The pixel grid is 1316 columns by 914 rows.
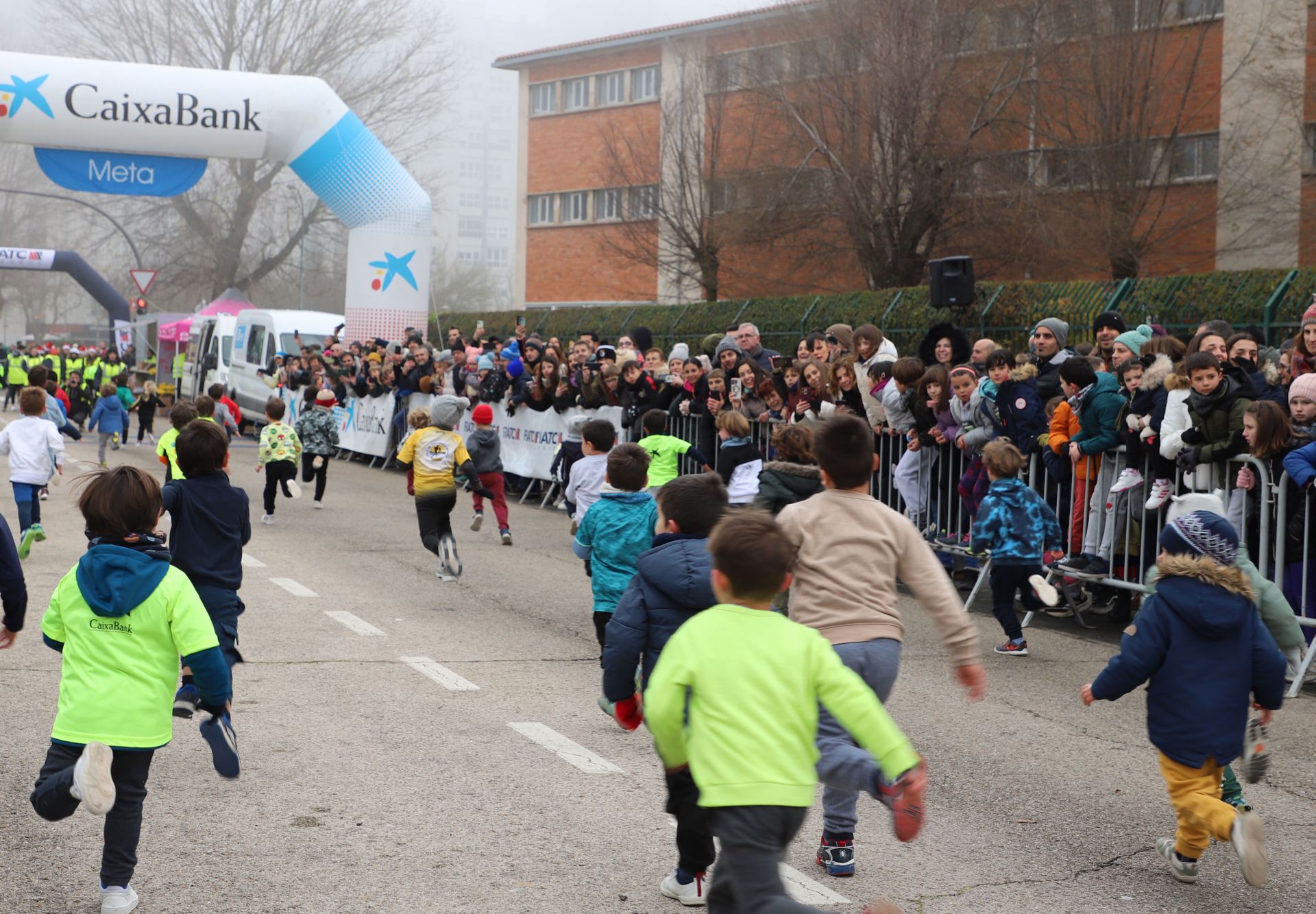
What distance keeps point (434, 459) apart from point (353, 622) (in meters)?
2.41

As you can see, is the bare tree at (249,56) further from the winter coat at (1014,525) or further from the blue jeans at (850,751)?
the blue jeans at (850,751)

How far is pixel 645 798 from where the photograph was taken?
234 inches

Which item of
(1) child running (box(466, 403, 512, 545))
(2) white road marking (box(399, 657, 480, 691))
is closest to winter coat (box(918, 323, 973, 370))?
(1) child running (box(466, 403, 512, 545))

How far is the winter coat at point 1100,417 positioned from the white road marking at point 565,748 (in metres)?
4.84

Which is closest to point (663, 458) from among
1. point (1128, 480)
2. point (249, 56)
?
point (1128, 480)

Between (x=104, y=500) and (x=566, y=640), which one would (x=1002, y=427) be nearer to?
(x=566, y=640)

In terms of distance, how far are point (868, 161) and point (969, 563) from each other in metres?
15.5

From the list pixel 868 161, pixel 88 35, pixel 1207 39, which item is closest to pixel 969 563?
pixel 868 161

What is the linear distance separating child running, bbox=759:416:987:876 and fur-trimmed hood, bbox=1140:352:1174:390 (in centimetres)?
546

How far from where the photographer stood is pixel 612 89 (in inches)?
1852

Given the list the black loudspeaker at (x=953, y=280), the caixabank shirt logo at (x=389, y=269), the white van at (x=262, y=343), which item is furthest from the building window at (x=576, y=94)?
the black loudspeaker at (x=953, y=280)

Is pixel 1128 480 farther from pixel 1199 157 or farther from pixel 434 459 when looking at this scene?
pixel 1199 157

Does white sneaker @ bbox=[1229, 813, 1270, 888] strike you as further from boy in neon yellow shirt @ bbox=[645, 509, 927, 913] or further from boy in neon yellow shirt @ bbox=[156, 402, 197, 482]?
boy in neon yellow shirt @ bbox=[156, 402, 197, 482]

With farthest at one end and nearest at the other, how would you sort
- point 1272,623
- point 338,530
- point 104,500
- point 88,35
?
point 88,35 → point 338,530 → point 1272,623 → point 104,500
